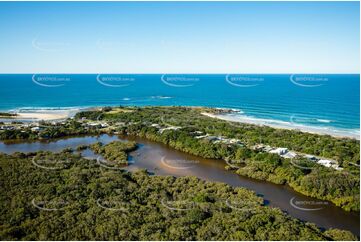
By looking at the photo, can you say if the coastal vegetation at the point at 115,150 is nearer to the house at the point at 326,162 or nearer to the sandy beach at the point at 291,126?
the house at the point at 326,162

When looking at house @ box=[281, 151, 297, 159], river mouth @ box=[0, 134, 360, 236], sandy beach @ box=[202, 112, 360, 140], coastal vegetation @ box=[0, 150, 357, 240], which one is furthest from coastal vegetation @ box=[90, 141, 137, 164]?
sandy beach @ box=[202, 112, 360, 140]

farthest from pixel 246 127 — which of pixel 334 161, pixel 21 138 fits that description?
pixel 21 138

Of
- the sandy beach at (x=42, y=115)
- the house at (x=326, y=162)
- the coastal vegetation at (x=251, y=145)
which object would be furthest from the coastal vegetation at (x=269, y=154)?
the sandy beach at (x=42, y=115)

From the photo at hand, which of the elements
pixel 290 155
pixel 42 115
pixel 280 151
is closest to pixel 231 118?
pixel 280 151

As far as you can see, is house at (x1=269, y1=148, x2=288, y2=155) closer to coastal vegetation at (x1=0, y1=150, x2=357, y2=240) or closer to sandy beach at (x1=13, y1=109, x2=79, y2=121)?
coastal vegetation at (x1=0, y1=150, x2=357, y2=240)

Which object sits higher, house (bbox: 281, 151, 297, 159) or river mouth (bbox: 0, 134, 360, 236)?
house (bbox: 281, 151, 297, 159)
